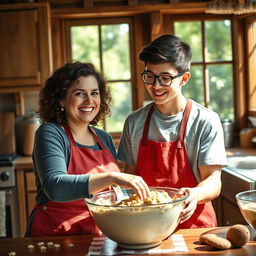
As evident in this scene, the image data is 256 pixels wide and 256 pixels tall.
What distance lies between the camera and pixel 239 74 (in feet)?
14.4

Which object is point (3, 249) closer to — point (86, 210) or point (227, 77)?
point (86, 210)

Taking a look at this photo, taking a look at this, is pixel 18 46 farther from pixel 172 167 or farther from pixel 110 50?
pixel 172 167

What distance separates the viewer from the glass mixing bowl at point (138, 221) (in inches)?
57.7

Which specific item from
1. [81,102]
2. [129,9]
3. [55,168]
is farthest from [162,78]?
[129,9]

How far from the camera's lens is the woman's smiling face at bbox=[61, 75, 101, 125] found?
75.0 inches

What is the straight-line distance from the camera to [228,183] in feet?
10.4

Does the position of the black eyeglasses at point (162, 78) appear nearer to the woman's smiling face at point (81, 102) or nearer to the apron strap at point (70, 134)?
the woman's smiling face at point (81, 102)

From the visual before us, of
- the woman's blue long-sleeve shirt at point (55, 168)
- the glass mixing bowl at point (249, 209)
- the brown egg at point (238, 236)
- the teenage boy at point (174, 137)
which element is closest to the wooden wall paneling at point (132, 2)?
the teenage boy at point (174, 137)

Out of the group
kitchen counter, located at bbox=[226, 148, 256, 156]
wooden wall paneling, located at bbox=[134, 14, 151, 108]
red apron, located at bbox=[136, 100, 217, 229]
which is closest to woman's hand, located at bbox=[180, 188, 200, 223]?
red apron, located at bbox=[136, 100, 217, 229]

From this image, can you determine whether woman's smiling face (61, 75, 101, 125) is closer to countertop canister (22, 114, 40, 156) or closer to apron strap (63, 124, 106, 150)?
apron strap (63, 124, 106, 150)

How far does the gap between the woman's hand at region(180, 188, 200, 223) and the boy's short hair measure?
0.54 meters

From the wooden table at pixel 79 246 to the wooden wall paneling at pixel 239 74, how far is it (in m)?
2.82

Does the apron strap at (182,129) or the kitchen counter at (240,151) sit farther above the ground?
the apron strap at (182,129)

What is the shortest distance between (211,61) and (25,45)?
168 centimetres
